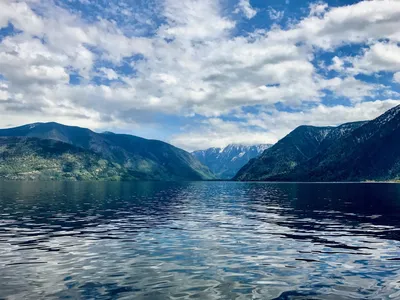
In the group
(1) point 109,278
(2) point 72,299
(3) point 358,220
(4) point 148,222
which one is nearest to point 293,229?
(3) point 358,220

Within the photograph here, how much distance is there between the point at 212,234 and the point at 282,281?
23.7 metres

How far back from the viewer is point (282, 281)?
2662cm

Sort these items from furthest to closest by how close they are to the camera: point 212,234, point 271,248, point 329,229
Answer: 1. point 329,229
2. point 212,234
3. point 271,248

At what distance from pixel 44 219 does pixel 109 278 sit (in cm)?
4427

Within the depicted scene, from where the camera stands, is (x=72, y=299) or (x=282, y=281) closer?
(x=72, y=299)

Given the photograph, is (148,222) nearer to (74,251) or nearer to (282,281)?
(74,251)

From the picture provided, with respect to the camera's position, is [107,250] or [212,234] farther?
[212,234]

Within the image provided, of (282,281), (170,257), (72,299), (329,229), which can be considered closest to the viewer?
(72,299)

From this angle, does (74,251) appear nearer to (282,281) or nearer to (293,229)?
(282,281)

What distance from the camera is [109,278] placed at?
27250 mm

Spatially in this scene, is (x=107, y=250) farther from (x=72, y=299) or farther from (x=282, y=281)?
(x=282, y=281)

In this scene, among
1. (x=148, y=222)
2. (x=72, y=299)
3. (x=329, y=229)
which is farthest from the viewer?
(x=148, y=222)

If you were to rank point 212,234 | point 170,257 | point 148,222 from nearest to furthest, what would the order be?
point 170,257 < point 212,234 < point 148,222

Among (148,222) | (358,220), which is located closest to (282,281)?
(148,222)
